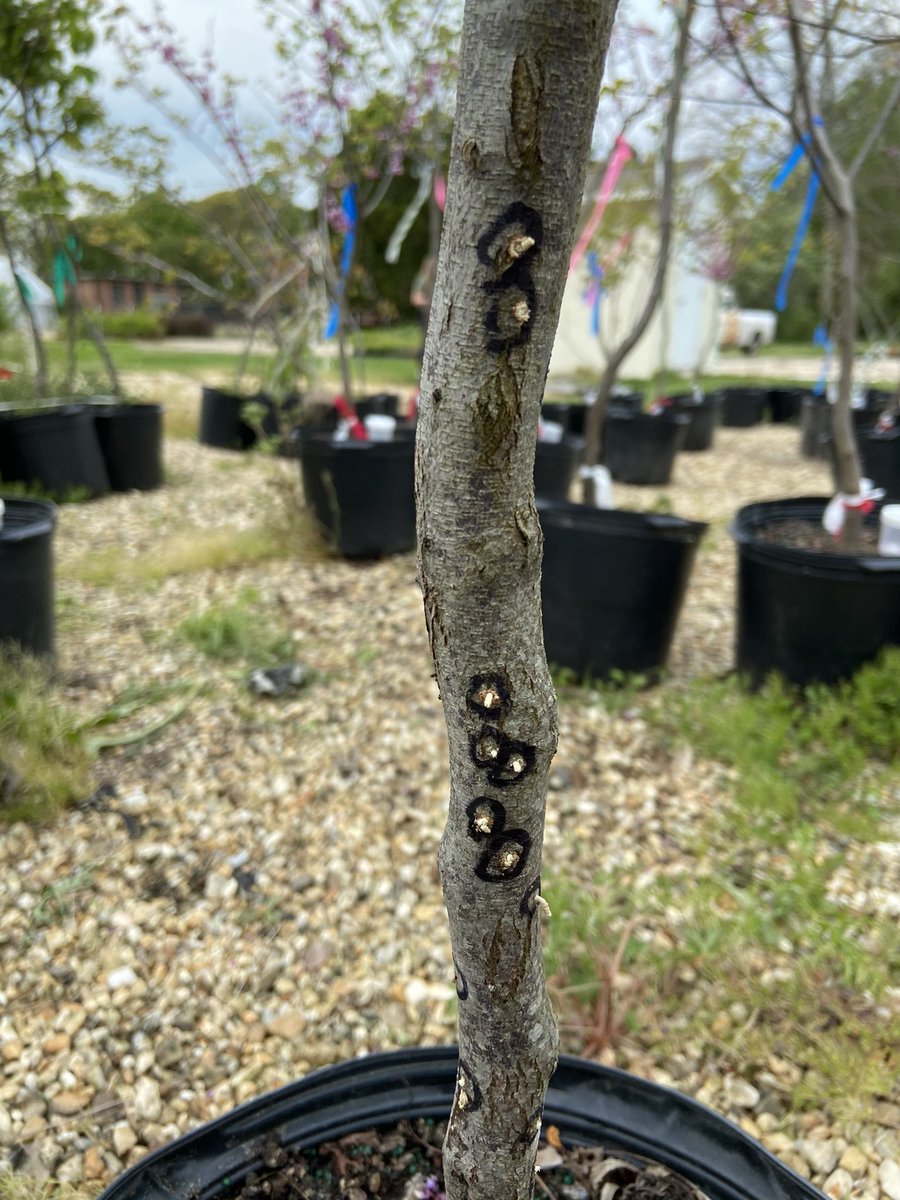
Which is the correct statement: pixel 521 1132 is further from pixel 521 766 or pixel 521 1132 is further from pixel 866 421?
pixel 866 421

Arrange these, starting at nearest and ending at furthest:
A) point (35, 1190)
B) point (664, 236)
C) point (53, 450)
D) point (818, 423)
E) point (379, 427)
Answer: point (35, 1190) < point (664, 236) < point (379, 427) < point (53, 450) < point (818, 423)

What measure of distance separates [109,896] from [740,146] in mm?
5743

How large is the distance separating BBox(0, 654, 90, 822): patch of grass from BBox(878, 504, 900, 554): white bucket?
2.64 m

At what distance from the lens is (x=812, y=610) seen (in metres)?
2.73

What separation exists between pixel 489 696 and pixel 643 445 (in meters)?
6.13

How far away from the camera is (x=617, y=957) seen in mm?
1681

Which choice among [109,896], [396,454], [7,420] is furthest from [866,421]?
[109,896]

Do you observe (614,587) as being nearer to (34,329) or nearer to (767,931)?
(767,931)

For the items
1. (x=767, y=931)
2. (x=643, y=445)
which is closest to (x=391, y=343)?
(x=643, y=445)

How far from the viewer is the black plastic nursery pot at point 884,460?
5.80m

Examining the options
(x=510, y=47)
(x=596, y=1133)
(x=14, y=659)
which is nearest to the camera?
(x=510, y=47)

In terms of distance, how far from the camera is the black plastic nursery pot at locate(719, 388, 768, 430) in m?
9.92

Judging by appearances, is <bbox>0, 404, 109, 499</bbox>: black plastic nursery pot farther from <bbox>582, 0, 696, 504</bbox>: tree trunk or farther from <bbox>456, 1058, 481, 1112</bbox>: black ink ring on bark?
<bbox>456, 1058, 481, 1112</bbox>: black ink ring on bark

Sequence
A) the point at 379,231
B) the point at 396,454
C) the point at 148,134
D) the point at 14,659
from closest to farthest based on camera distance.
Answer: the point at 14,659 → the point at 396,454 → the point at 148,134 → the point at 379,231
